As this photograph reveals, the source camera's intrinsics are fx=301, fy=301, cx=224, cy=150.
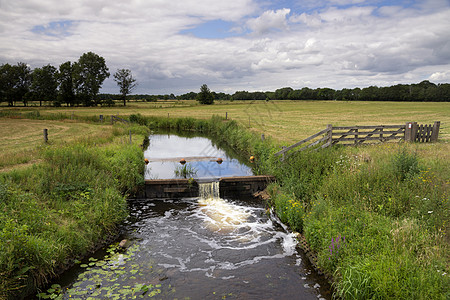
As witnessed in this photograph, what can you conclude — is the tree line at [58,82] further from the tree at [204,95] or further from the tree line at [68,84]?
the tree at [204,95]

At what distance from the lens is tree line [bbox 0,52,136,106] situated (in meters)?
81.8

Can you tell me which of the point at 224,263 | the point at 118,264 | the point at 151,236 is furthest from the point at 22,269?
the point at 224,263

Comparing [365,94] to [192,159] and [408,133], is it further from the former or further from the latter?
[192,159]

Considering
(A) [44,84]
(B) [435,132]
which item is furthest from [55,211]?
(A) [44,84]

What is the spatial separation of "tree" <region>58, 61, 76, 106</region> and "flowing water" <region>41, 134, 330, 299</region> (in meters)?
79.8

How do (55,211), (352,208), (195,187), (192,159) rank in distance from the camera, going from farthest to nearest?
(192,159) → (195,187) → (55,211) → (352,208)

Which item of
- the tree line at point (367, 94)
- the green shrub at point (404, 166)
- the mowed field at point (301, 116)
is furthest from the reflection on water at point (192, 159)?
the tree line at point (367, 94)

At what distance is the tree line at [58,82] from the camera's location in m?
81.8

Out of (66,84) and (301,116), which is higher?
(66,84)

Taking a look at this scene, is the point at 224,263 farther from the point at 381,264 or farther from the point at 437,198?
the point at 437,198

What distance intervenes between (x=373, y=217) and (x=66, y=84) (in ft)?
294

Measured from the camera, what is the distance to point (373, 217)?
880cm

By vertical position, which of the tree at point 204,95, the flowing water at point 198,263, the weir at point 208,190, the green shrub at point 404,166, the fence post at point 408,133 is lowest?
the flowing water at point 198,263

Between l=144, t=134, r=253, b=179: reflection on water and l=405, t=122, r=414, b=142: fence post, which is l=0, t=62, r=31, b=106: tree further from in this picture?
l=405, t=122, r=414, b=142: fence post
